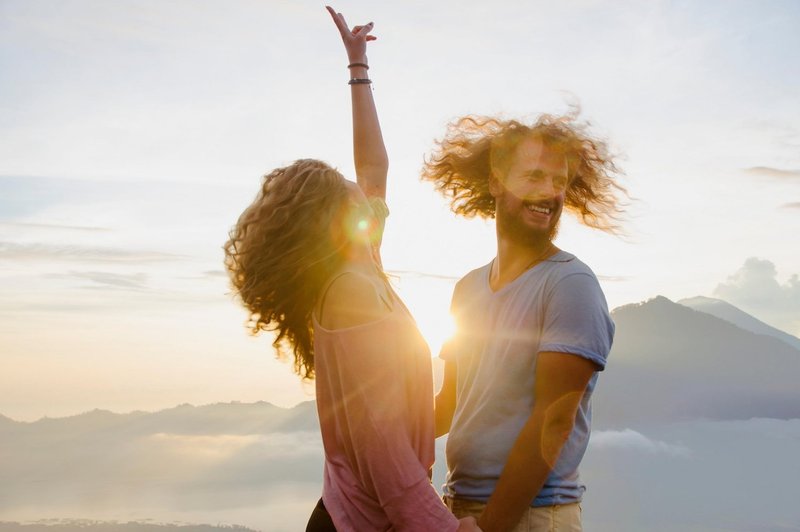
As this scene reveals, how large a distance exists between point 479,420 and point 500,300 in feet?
1.95

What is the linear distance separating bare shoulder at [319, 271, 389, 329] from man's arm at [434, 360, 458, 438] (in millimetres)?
1443

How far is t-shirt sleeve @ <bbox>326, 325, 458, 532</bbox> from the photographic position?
2619 millimetres

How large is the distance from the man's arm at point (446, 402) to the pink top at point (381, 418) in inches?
46.2

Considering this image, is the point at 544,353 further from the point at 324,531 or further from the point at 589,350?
the point at 324,531

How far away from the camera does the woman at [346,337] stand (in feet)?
8.63

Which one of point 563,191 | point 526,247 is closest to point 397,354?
point 526,247

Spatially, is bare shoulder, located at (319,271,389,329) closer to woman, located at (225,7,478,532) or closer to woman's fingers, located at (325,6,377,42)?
woman, located at (225,7,478,532)

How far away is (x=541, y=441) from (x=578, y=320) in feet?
1.78

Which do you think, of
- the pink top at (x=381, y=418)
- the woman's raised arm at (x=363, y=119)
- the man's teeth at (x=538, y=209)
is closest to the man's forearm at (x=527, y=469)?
the pink top at (x=381, y=418)

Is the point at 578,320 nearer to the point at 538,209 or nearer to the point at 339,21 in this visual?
the point at 538,209

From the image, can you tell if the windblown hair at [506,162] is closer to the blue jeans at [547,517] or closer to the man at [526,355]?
the man at [526,355]

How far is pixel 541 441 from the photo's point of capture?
3.13 m

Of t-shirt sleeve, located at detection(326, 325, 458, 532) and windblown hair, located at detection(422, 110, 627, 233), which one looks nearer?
t-shirt sleeve, located at detection(326, 325, 458, 532)

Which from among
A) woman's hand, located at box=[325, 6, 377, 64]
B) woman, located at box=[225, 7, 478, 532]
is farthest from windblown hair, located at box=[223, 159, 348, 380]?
woman's hand, located at box=[325, 6, 377, 64]
